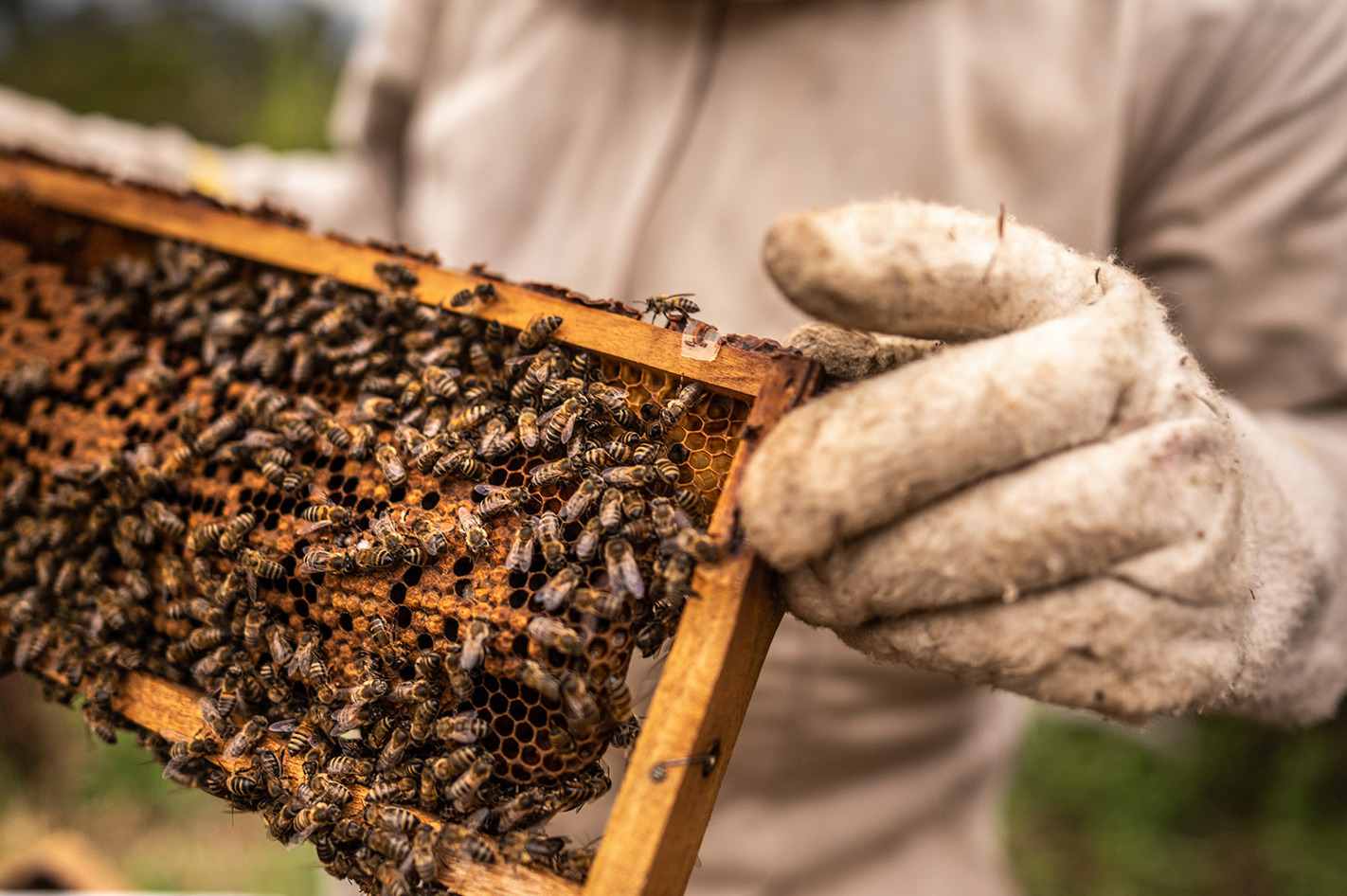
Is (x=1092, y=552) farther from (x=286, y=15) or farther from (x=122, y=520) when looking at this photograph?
(x=286, y=15)

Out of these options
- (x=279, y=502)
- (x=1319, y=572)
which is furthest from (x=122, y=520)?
(x=1319, y=572)

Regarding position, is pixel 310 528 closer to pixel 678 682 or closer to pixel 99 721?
pixel 99 721

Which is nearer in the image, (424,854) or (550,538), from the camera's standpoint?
(424,854)

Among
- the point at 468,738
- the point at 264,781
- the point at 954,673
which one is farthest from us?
the point at 264,781

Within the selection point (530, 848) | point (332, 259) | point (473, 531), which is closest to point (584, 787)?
point (530, 848)

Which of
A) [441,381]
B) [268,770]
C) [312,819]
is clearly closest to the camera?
[312,819]

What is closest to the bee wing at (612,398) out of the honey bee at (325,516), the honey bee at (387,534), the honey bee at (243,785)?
the honey bee at (387,534)

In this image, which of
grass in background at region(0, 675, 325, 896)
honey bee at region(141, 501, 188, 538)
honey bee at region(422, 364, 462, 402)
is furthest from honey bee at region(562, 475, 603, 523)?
grass in background at region(0, 675, 325, 896)

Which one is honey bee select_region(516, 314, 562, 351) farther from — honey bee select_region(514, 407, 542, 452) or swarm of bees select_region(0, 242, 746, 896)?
honey bee select_region(514, 407, 542, 452)
